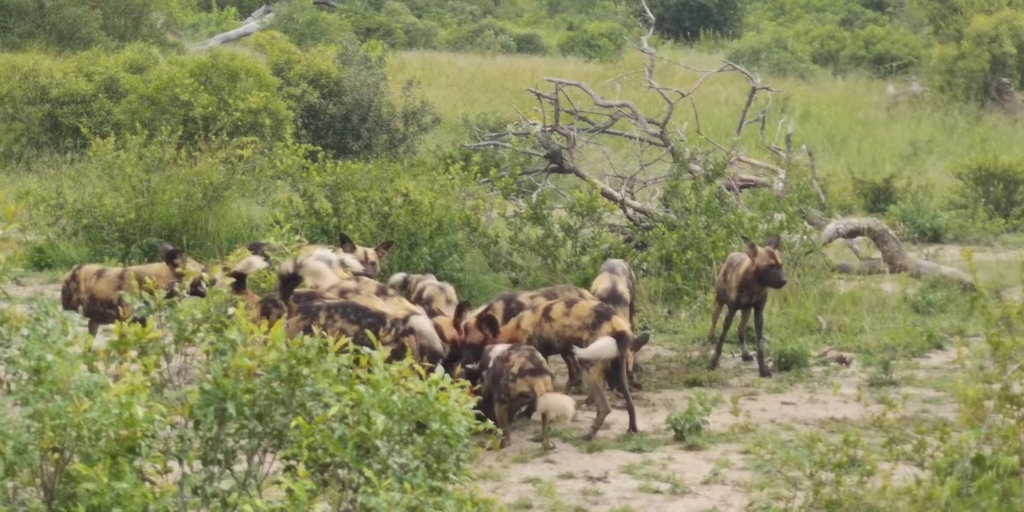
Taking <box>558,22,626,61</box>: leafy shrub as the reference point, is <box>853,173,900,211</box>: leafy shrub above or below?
above

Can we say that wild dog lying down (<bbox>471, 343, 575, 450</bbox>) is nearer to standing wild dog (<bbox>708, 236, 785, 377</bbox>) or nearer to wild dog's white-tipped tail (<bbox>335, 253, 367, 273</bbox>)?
wild dog's white-tipped tail (<bbox>335, 253, 367, 273</bbox>)

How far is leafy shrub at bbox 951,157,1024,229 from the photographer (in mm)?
13055

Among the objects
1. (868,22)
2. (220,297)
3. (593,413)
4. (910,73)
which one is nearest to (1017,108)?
(910,73)

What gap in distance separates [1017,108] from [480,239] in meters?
11.6

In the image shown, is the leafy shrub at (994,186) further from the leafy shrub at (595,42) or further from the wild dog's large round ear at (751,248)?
the leafy shrub at (595,42)

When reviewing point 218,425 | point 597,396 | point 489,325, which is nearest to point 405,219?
point 489,325

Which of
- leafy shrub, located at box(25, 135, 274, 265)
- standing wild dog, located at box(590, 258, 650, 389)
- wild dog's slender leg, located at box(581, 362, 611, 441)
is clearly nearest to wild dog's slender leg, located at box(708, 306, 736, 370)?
standing wild dog, located at box(590, 258, 650, 389)

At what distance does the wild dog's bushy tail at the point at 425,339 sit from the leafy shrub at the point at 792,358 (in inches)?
93.6

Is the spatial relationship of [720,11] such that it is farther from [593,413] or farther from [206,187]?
[593,413]

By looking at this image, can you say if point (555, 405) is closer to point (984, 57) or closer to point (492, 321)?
point (492, 321)

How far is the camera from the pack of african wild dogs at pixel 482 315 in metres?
6.41

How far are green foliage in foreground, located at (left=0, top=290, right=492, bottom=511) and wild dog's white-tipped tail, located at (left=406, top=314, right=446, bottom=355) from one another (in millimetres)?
2134

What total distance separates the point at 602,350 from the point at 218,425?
2731 mm

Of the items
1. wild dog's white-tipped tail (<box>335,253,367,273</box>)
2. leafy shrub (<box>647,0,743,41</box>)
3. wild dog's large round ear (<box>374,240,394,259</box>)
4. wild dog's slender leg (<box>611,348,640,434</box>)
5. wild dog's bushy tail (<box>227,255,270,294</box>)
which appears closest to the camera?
wild dog's slender leg (<box>611,348,640,434</box>)
